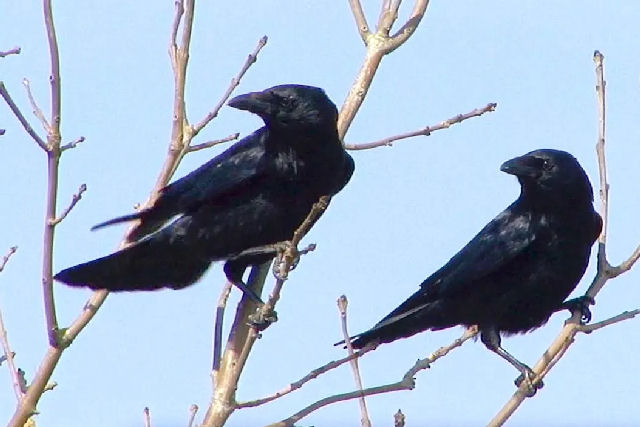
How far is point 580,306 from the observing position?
6.35 metres

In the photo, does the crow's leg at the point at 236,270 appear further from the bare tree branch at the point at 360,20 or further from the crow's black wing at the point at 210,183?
the bare tree branch at the point at 360,20

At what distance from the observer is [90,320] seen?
4.35m

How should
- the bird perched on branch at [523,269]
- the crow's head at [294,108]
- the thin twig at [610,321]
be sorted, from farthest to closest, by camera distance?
the bird perched on branch at [523,269]
the crow's head at [294,108]
the thin twig at [610,321]

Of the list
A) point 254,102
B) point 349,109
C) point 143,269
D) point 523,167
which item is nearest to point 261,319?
point 349,109

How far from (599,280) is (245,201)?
199cm

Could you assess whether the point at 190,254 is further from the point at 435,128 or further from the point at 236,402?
the point at 236,402

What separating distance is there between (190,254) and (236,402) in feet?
7.18

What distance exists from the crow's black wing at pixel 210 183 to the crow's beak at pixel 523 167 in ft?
4.90

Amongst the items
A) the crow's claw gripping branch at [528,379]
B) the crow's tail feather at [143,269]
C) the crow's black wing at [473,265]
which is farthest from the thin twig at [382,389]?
the crow's black wing at [473,265]

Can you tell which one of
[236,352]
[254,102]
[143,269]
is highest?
[254,102]

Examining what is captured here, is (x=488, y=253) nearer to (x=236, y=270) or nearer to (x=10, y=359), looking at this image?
(x=236, y=270)

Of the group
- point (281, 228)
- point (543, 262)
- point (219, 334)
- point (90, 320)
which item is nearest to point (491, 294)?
point (543, 262)

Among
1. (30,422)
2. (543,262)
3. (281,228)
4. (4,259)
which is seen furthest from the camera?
(543,262)

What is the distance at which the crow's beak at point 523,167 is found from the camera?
6.96m
